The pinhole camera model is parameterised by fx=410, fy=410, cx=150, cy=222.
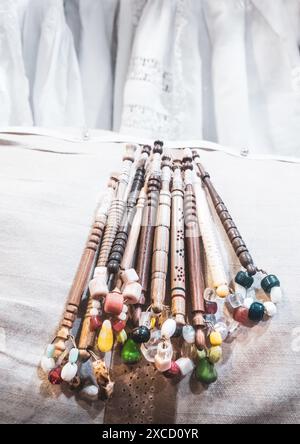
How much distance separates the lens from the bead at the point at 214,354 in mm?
427

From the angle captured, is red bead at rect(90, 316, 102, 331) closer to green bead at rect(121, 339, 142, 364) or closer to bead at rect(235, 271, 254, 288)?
green bead at rect(121, 339, 142, 364)

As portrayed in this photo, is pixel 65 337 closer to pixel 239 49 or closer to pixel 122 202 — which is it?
pixel 122 202

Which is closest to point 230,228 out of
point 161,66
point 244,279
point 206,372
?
point 244,279

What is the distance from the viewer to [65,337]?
0.44 meters

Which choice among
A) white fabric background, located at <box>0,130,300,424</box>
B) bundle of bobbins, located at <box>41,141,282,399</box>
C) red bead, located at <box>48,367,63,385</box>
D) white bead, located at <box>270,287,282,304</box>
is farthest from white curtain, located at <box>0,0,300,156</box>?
red bead, located at <box>48,367,63,385</box>

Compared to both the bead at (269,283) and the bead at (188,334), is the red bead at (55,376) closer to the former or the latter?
the bead at (188,334)

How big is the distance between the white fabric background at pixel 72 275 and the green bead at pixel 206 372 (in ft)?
0.04

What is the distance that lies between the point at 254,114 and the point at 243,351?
59cm

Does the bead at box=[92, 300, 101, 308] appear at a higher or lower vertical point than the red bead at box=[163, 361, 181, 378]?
higher

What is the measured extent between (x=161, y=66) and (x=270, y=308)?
58 centimetres

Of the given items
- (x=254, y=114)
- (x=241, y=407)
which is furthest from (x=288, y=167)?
(x=241, y=407)

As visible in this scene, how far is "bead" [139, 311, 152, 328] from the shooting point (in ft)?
1.44

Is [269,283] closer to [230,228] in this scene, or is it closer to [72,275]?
[230,228]

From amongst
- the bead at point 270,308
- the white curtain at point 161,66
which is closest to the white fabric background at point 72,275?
the bead at point 270,308
